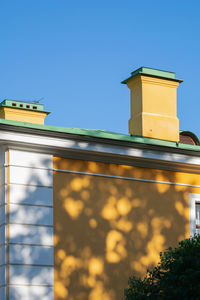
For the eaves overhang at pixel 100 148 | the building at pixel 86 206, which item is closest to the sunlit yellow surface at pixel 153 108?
the building at pixel 86 206

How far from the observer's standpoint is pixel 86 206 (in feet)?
40.9

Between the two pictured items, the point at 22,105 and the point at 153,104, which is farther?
the point at 22,105

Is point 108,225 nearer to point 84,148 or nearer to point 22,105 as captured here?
point 84,148

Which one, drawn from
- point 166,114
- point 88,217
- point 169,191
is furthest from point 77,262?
point 166,114

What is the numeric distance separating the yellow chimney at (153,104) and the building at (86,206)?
132 mm

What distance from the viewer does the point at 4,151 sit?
12.0 meters

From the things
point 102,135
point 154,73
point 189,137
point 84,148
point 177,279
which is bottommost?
point 177,279

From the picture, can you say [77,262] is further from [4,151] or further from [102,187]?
[4,151]

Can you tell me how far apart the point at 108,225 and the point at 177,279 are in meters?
2.71

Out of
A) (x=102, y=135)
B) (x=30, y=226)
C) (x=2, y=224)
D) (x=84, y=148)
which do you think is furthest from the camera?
(x=102, y=135)

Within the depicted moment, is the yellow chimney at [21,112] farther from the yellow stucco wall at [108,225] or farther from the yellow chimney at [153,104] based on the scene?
the yellow stucco wall at [108,225]

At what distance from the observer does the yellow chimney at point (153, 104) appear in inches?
558

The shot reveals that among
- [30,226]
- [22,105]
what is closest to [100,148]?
[30,226]

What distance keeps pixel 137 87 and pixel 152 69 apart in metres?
0.50
